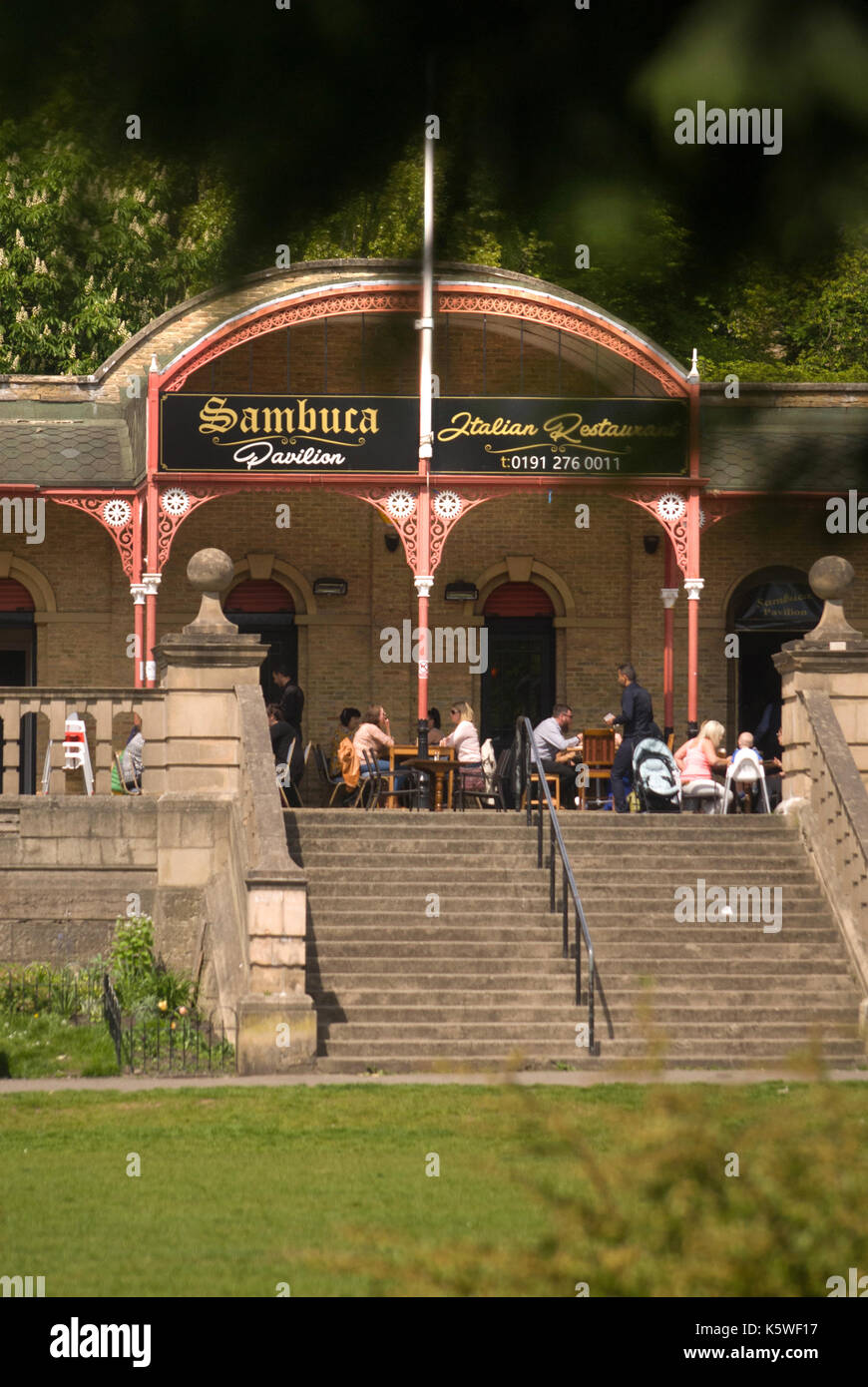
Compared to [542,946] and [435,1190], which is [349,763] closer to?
[542,946]

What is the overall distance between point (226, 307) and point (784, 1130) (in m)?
2.40

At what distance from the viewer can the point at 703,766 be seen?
17672mm

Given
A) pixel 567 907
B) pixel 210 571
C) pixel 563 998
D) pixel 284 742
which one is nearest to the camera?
pixel 563 998

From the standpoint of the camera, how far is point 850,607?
24016 millimetres

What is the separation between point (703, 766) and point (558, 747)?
1.37 meters

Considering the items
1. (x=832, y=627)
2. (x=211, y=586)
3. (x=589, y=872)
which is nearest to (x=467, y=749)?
(x=589, y=872)

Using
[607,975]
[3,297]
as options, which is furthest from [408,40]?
[3,297]

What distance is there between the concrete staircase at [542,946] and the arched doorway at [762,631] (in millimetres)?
7891

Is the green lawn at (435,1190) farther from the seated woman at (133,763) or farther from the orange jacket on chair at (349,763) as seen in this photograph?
the orange jacket on chair at (349,763)

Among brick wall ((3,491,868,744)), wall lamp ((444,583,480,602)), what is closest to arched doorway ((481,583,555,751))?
brick wall ((3,491,868,744))

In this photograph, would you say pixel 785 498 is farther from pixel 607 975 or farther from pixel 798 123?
pixel 607 975

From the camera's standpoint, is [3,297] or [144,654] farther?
[3,297]

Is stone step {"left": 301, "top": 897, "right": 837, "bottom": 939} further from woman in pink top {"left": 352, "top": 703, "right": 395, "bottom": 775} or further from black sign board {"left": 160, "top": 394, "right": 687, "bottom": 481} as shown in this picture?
black sign board {"left": 160, "top": 394, "right": 687, "bottom": 481}

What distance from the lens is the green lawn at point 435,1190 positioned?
419 cm
